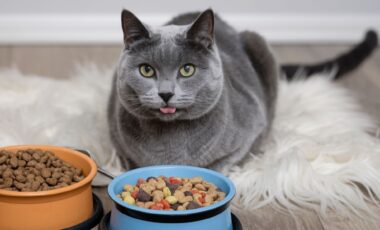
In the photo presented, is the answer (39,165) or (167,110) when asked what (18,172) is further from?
(167,110)

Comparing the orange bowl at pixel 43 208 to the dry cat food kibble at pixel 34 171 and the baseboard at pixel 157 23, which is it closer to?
the dry cat food kibble at pixel 34 171

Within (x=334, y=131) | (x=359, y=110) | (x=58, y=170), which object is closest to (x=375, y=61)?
(x=359, y=110)

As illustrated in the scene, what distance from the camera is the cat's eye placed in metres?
1.39

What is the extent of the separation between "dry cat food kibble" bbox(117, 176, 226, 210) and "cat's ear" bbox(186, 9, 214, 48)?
32cm

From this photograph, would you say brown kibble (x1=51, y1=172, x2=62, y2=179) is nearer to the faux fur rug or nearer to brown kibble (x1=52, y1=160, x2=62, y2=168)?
brown kibble (x1=52, y1=160, x2=62, y2=168)

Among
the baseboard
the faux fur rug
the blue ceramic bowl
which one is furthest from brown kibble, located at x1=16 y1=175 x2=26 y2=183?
the baseboard

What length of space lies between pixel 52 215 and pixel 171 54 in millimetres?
432

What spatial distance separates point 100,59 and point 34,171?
1591 mm

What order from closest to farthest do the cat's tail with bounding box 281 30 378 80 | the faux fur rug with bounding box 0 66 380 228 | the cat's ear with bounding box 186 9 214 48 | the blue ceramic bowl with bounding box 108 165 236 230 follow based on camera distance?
the blue ceramic bowl with bounding box 108 165 236 230 < the cat's ear with bounding box 186 9 214 48 < the faux fur rug with bounding box 0 66 380 228 < the cat's tail with bounding box 281 30 378 80

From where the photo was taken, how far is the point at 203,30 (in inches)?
54.9

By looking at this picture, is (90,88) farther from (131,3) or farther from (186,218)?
(186,218)

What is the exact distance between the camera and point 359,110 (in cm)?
224

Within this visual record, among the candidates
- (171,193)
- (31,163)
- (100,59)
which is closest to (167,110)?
(171,193)

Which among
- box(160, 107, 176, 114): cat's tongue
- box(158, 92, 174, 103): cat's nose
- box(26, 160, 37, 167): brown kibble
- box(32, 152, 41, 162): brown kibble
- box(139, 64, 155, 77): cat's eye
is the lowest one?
box(26, 160, 37, 167): brown kibble
